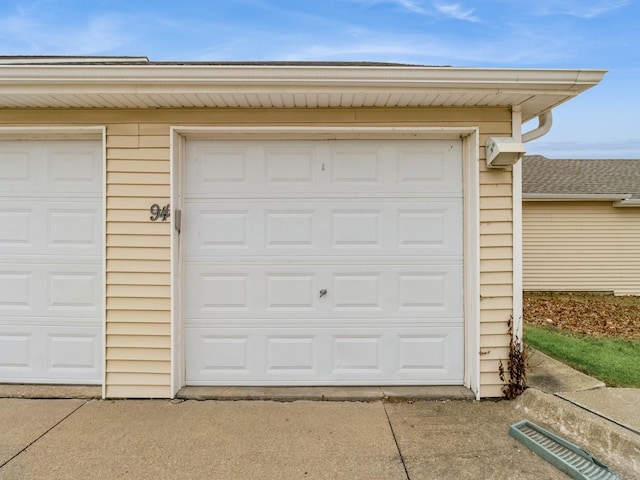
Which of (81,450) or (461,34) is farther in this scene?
(461,34)

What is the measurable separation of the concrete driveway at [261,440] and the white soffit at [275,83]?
2503mm

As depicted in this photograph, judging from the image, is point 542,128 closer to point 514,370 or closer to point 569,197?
point 514,370

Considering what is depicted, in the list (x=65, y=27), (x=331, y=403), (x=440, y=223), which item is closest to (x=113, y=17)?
(x=65, y=27)

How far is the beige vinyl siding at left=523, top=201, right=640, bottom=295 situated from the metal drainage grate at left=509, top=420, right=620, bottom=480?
24.4 feet

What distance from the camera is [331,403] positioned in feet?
10.5

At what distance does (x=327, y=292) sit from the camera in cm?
347

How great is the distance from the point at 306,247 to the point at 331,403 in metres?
1.34

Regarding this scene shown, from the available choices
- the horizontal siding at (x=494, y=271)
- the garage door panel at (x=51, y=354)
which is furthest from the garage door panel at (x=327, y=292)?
the garage door panel at (x=51, y=354)

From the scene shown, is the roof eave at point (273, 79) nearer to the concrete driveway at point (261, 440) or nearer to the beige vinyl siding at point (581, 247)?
the concrete driveway at point (261, 440)

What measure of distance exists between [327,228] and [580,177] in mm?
9855

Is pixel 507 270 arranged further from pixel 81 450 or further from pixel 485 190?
pixel 81 450

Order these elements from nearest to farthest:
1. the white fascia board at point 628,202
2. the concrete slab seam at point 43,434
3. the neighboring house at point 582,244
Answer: the concrete slab seam at point 43,434
the white fascia board at point 628,202
the neighboring house at point 582,244

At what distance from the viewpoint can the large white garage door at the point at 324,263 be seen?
3.45m

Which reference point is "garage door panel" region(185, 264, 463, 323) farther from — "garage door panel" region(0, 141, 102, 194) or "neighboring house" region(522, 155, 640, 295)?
"neighboring house" region(522, 155, 640, 295)
